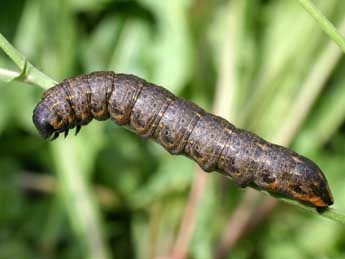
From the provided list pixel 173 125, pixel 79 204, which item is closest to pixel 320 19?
pixel 173 125

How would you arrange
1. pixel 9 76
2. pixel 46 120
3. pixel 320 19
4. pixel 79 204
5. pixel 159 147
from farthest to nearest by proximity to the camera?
pixel 159 147 → pixel 79 204 → pixel 46 120 → pixel 9 76 → pixel 320 19

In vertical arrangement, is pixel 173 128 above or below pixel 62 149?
above

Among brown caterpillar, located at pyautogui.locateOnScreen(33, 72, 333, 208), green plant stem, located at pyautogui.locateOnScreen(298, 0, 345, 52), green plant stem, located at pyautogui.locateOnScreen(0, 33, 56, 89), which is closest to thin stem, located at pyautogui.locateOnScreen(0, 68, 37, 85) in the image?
green plant stem, located at pyautogui.locateOnScreen(0, 33, 56, 89)

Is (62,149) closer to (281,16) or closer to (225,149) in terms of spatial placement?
(281,16)

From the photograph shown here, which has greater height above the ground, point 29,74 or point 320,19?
point 320,19

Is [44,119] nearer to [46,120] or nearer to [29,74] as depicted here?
[46,120]

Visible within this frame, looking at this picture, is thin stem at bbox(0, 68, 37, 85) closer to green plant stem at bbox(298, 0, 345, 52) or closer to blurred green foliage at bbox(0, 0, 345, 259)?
green plant stem at bbox(298, 0, 345, 52)

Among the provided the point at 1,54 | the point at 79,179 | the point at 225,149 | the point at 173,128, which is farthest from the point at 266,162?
the point at 1,54
